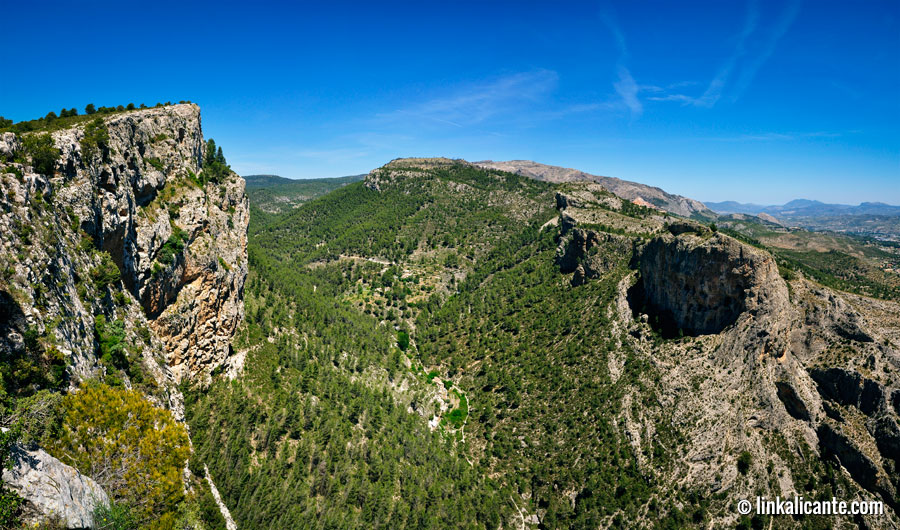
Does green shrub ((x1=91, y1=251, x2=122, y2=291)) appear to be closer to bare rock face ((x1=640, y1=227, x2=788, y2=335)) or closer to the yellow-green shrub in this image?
the yellow-green shrub

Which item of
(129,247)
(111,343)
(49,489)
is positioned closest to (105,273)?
(111,343)

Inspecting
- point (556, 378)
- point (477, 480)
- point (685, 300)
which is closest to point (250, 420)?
point (477, 480)

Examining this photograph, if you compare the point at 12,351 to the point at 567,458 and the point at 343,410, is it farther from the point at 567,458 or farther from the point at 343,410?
the point at 567,458

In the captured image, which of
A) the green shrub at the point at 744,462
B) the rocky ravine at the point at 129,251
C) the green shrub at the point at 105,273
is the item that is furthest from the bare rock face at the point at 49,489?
the green shrub at the point at 744,462

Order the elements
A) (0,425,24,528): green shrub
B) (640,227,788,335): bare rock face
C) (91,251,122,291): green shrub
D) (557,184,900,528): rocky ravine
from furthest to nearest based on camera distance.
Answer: (640,227,788,335): bare rock face, (557,184,900,528): rocky ravine, (91,251,122,291): green shrub, (0,425,24,528): green shrub

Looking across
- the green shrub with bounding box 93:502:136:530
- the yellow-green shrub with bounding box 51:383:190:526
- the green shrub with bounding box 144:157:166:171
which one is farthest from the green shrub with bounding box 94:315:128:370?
the green shrub with bounding box 144:157:166:171

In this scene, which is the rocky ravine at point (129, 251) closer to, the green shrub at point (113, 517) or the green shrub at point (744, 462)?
the green shrub at point (113, 517)

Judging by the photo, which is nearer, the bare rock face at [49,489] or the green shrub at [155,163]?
the bare rock face at [49,489]
